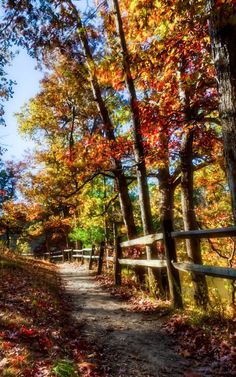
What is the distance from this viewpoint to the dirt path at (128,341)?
4.64 metres

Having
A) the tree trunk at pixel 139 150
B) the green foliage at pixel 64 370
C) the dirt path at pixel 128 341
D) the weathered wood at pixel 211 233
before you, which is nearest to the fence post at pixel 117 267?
the tree trunk at pixel 139 150

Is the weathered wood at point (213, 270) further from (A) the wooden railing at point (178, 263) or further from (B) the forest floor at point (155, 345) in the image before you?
(B) the forest floor at point (155, 345)

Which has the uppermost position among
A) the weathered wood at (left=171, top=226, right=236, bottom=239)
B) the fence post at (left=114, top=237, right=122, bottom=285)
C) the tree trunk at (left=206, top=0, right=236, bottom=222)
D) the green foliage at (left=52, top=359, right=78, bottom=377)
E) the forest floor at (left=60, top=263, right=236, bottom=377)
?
the tree trunk at (left=206, top=0, right=236, bottom=222)

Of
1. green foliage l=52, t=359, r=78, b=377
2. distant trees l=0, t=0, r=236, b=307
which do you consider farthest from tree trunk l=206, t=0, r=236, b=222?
green foliage l=52, t=359, r=78, b=377

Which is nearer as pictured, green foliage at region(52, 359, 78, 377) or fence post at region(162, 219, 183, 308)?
green foliage at region(52, 359, 78, 377)

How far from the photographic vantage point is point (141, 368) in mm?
4664

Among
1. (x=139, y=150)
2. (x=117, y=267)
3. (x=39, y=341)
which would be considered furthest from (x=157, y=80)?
(x=39, y=341)

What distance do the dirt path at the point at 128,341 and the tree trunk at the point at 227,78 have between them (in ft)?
6.94

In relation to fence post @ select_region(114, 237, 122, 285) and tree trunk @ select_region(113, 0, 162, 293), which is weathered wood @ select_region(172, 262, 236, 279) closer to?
tree trunk @ select_region(113, 0, 162, 293)

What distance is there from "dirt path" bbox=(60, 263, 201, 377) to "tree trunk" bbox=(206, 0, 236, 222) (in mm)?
2115

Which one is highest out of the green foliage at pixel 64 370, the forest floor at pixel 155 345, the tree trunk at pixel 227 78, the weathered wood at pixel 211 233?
the tree trunk at pixel 227 78

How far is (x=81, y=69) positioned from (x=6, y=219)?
26985mm

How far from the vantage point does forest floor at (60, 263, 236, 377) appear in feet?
15.1

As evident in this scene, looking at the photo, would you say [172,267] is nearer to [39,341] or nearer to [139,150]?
[39,341]
